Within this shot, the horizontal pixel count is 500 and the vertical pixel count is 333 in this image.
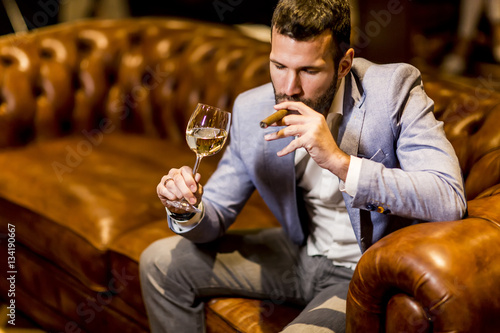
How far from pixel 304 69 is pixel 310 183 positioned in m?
0.34

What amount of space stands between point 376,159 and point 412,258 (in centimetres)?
35

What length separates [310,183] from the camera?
1.46 meters

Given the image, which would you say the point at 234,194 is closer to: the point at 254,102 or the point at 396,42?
the point at 254,102

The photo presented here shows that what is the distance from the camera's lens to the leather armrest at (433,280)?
1016 mm

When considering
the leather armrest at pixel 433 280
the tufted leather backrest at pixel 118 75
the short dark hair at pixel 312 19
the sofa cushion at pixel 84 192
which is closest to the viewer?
the leather armrest at pixel 433 280

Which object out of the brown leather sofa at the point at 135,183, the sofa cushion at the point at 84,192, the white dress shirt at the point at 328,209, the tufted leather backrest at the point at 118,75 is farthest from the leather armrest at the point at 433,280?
the tufted leather backrest at the point at 118,75

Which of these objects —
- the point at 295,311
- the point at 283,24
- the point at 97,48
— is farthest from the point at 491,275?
the point at 97,48

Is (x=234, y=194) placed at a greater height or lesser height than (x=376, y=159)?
lesser

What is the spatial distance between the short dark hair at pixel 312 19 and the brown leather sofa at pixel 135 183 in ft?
1.61

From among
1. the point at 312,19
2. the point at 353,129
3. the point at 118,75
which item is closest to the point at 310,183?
the point at 353,129

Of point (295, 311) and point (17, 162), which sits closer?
point (295, 311)

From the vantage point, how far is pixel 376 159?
1.33 metres

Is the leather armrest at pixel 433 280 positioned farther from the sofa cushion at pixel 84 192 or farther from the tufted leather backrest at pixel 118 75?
the tufted leather backrest at pixel 118 75

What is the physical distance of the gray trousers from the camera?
1484 mm
